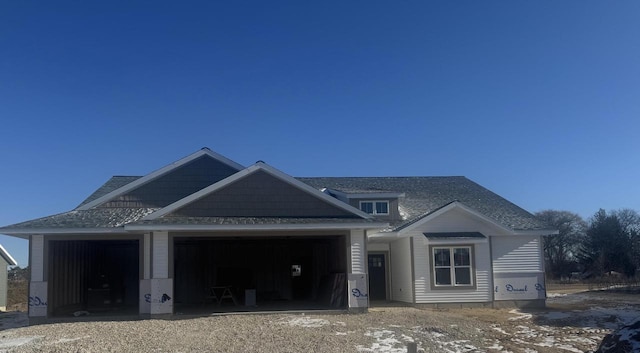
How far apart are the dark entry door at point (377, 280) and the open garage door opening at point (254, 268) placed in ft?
6.35

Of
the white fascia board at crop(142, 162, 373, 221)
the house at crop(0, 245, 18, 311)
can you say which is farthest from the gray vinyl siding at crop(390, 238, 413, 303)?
the house at crop(0, 245, 18, 311)

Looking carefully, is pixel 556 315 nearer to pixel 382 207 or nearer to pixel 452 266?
pixel 452 266

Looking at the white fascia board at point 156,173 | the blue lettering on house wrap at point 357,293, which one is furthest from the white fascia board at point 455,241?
the white fascia board at point 156,173

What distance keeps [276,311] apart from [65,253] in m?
7.81

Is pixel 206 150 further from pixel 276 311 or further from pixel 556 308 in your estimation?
pixel 556 308

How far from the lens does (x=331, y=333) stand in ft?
47.2

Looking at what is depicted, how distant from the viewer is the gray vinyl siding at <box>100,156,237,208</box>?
21203 mm

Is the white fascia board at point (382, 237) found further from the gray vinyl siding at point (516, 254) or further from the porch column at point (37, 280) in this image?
the porch column at point (37, 280)

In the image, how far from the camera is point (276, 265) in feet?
84.1

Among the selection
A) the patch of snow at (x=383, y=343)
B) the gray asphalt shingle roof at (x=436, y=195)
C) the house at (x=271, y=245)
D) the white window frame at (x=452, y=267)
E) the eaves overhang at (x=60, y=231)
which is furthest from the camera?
the gray asphalt shingle roof at (x=436, y=195)

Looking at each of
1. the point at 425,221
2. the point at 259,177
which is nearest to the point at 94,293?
the point at 259,177

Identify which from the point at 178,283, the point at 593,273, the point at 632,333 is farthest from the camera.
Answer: the point at 593,273

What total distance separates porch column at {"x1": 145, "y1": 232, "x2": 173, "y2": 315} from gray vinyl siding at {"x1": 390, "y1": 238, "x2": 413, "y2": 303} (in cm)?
857

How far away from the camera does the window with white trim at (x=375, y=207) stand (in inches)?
964
